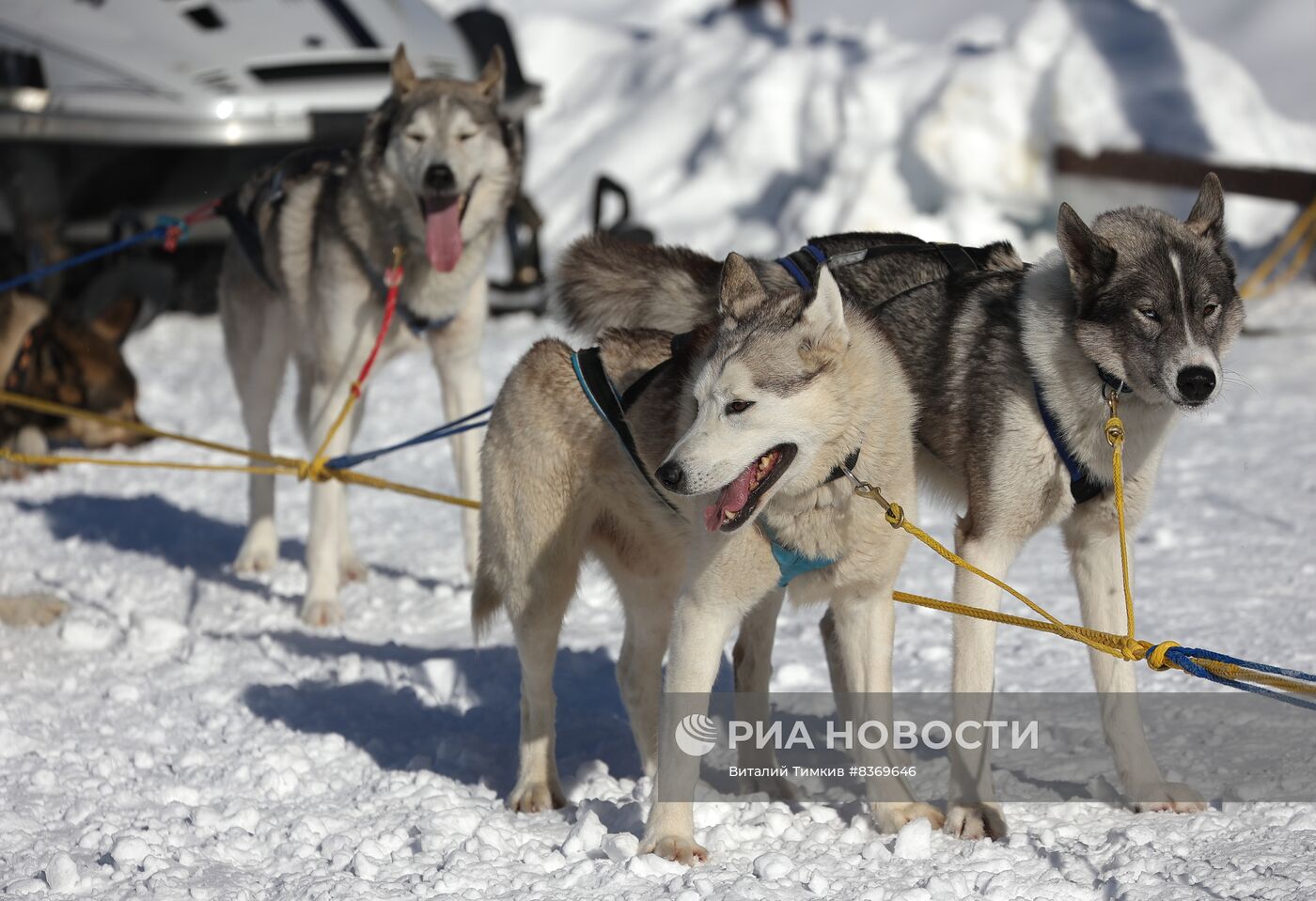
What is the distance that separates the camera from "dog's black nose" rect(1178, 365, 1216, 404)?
306 cm

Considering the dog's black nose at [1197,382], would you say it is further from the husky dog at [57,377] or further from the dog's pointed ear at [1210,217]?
the husky dog at [57,377]

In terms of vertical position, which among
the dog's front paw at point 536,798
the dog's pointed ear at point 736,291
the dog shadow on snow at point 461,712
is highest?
the dog's pointed ear at point 736,291

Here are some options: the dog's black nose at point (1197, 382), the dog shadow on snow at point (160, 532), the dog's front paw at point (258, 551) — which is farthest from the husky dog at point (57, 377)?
the dog's black nose at point (1197, 382)

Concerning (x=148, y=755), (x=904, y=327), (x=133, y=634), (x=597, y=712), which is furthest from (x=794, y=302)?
(x=133, y=634)

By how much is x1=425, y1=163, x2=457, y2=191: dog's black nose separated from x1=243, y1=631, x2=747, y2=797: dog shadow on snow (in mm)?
1657

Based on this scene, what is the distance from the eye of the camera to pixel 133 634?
4750mm

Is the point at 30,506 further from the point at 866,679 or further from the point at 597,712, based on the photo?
the point at 866,679

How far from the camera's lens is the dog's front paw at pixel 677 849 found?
302cm

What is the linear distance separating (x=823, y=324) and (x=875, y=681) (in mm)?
846

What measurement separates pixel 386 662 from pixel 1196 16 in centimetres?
1125

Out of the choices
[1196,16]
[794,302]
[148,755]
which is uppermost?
[1196,16]

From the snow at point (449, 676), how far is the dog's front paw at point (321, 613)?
0.28ft

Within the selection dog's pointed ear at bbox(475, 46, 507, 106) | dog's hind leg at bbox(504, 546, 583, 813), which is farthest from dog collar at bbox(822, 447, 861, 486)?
dog's pointed ear at bbox(475, 46, 507, 106)

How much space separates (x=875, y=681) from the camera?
3.23 metres
